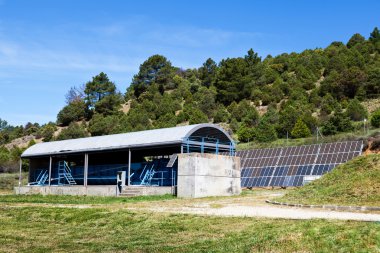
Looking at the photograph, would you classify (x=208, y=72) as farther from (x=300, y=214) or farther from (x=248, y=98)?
(x=300, y=214)

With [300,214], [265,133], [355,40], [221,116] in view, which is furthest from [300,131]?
[355,40]

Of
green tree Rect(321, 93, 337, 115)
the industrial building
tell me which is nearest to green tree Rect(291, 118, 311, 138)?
green tree Rect(321, 93, 337, 115)

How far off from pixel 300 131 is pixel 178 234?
52.2m

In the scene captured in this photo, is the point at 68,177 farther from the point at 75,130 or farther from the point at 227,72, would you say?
the point at 227,72

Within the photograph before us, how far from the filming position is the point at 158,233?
12.9 meters

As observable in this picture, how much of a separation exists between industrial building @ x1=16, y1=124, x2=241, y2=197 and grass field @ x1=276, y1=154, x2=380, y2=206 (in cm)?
774

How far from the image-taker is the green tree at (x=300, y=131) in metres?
62.4

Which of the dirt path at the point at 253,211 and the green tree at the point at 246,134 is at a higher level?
the green tree at the point at 246,134

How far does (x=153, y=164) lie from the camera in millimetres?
37125

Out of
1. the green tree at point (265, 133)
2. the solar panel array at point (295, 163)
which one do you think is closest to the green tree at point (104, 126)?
A: the green tree at point (265, 133)

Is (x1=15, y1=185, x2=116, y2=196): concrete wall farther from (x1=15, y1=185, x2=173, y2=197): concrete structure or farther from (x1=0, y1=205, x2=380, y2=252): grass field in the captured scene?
(x1=0, y1=205, x2=380, y2=252): grass field

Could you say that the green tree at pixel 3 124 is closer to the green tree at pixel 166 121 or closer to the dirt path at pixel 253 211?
the green tree at pixel 166 121

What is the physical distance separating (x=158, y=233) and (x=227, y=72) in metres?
79.6

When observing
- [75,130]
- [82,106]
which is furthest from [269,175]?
[82,106]
